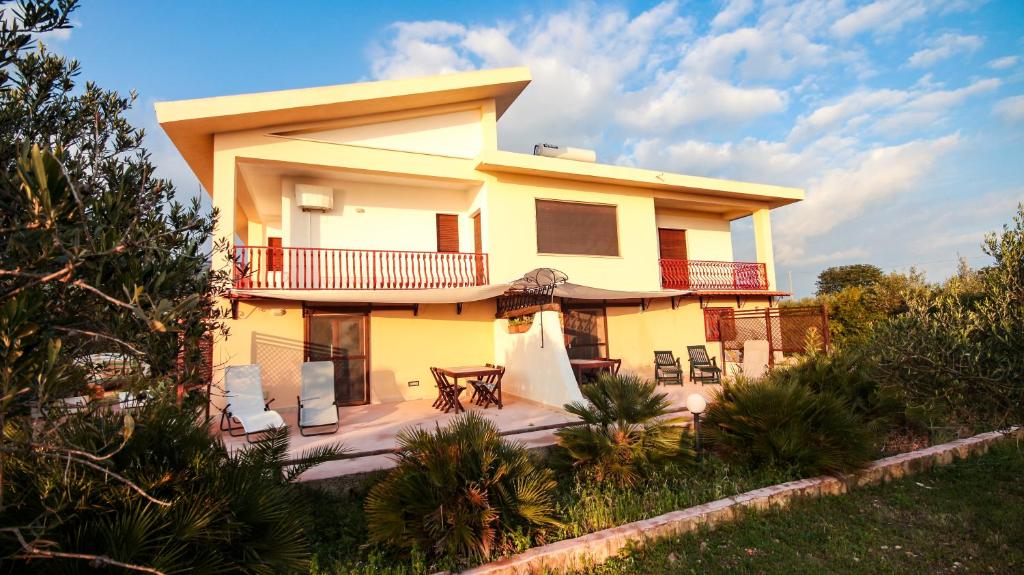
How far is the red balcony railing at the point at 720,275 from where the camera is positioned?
45.4 feet

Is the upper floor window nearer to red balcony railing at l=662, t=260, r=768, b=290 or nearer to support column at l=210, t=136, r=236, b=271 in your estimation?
red balcony railing at l=662, t=260, r=768, b=290

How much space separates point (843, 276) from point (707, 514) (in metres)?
43.8

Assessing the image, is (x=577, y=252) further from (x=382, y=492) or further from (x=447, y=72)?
(x=382, y=492)

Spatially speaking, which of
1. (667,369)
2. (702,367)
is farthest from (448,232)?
(702,367)

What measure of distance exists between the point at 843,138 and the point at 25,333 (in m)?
16.9

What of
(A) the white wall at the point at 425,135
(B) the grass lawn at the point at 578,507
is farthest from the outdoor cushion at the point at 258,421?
(A) the white wall at the point at 425,135

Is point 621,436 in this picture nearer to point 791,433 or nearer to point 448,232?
point 791,433

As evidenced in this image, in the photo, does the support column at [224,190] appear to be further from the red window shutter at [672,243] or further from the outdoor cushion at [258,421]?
the red window shutter at [672,243]

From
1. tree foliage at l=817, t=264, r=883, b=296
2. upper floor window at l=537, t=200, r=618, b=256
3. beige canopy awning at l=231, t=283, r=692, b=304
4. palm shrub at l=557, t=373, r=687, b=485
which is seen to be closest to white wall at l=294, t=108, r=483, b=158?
upper floor window at l=537, t=200, r=618, b=256

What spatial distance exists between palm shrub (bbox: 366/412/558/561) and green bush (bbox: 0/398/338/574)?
2.53 ft

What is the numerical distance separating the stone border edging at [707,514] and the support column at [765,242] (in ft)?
27.9

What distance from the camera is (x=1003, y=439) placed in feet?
20.3

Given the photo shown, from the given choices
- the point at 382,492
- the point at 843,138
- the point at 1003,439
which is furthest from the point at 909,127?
the point at 382,492

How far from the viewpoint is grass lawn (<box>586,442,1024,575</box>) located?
3.43 metres
